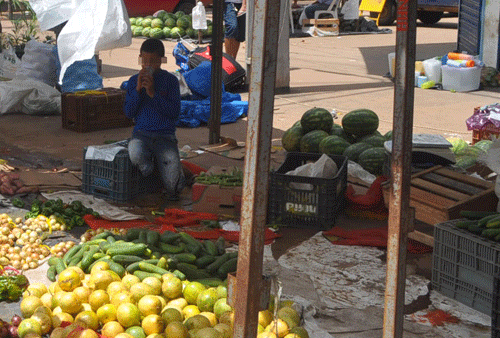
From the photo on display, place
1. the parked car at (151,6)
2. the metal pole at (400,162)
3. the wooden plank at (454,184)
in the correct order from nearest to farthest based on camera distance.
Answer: the metal pole at (400,162)
the wooden plank at (454,184)
the parked car at (151,6)

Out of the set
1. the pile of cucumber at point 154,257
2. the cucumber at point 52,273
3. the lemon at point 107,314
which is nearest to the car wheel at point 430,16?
the pile of cucumber at point 154,257

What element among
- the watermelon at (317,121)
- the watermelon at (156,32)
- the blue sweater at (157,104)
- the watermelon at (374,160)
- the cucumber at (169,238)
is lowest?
the cucumber at (169,238)

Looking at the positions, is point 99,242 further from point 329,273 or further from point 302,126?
point 302,126

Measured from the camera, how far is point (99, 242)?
5.14 meters

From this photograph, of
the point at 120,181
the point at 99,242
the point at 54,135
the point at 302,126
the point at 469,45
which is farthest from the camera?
the point at 469,45

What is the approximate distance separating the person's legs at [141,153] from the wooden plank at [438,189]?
2578 millimetres

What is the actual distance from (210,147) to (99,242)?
3.98 m

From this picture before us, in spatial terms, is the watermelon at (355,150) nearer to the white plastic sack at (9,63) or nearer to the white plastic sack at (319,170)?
the white plastic sack at (319,170)

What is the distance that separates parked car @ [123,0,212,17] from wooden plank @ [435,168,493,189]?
17.2m

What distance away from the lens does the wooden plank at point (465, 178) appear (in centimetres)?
583

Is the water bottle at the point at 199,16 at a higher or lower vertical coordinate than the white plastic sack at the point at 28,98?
higher

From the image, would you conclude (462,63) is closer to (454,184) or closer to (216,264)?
(454,184)

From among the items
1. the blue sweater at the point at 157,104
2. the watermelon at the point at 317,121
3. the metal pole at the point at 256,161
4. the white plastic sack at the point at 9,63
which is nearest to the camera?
the metal pole at the point at 256,161

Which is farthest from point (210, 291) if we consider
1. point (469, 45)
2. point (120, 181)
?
point (469, 45)
